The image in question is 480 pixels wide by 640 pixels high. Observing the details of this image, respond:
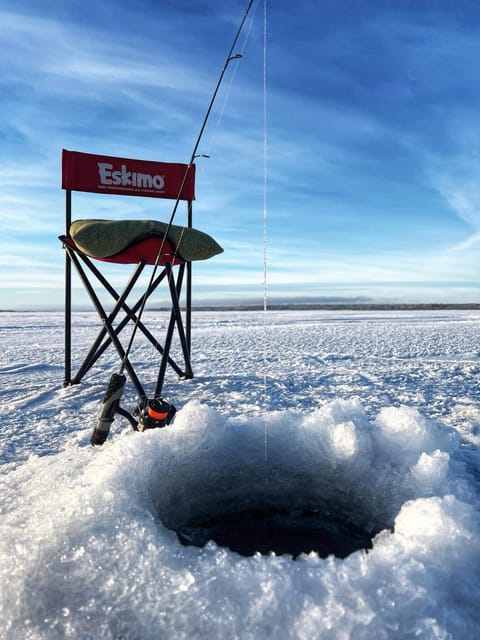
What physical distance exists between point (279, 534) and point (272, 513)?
0.15 metres

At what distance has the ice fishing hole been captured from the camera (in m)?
1.50

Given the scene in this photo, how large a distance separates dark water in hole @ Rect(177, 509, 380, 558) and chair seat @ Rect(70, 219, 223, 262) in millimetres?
1819

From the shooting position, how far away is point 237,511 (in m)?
1.72

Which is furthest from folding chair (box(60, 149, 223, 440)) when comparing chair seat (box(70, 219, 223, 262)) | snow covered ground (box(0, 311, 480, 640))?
snow covered ground (box(0, 311, 480, 640))

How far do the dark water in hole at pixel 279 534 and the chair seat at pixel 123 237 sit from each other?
1.82m

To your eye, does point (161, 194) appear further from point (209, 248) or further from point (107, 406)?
point (107, 406)

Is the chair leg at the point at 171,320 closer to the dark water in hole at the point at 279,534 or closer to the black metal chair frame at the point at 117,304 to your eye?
the black metal chair frame at the point at 117,304

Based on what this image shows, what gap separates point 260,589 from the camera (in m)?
1.02

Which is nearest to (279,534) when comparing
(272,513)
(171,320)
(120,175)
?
(272,513)

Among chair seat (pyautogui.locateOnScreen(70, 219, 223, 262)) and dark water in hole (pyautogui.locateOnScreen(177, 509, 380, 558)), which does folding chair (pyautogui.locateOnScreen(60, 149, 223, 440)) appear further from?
dark water in hole (pyautogui.locateOnScreen(177, 509, 380, 558))

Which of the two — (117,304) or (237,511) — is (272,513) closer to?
(237,511)

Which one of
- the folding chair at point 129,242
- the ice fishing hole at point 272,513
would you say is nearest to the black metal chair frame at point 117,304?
the folding chair at point 129,242

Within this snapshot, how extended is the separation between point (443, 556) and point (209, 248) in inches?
102

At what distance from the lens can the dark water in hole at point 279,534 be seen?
4.79ft
